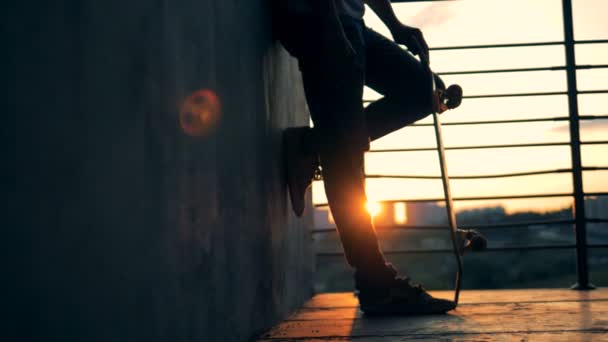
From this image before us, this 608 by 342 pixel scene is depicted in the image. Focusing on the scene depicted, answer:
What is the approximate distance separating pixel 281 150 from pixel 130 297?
1361 millimetres

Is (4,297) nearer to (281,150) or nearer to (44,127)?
(44,127)

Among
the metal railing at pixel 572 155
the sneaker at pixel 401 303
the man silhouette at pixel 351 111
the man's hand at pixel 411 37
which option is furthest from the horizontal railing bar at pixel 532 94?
the sneaker at pixel 401 303

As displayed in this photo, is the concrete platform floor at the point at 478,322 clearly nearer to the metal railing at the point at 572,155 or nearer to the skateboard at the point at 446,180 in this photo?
the skateboard at the point at 446,180

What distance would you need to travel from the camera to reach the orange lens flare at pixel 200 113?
1188mm

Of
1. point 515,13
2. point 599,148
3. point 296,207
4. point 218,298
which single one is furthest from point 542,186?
point 218,298

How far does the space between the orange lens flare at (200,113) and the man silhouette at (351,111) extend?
2.10 ft

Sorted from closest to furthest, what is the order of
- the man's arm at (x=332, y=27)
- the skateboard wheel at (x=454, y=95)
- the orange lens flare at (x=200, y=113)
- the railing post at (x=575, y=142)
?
the orange lens flare at (x=200, y=113) < the man's arm at (x=332, y=27) < the skateboard wheel at (x=454, y=95) < the railing post at (x=575, y=142)

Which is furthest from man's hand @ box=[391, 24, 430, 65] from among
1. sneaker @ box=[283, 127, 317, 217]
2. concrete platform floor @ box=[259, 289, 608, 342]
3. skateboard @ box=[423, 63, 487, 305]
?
concrete platform floor @ box=[259, 289, 608, 342]

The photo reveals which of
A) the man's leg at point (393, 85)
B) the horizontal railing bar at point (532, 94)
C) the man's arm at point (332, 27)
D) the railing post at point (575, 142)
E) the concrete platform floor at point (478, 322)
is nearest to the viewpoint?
the concrete platform floor at point (478, 322)

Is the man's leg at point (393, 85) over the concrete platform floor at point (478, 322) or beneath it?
over

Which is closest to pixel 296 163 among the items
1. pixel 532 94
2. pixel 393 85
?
pixel 393 85

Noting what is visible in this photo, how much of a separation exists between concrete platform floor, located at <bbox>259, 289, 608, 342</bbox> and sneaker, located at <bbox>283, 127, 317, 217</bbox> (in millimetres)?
388

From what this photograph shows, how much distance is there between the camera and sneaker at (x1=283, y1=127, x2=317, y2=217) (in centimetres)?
222

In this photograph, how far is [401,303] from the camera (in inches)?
81.4
